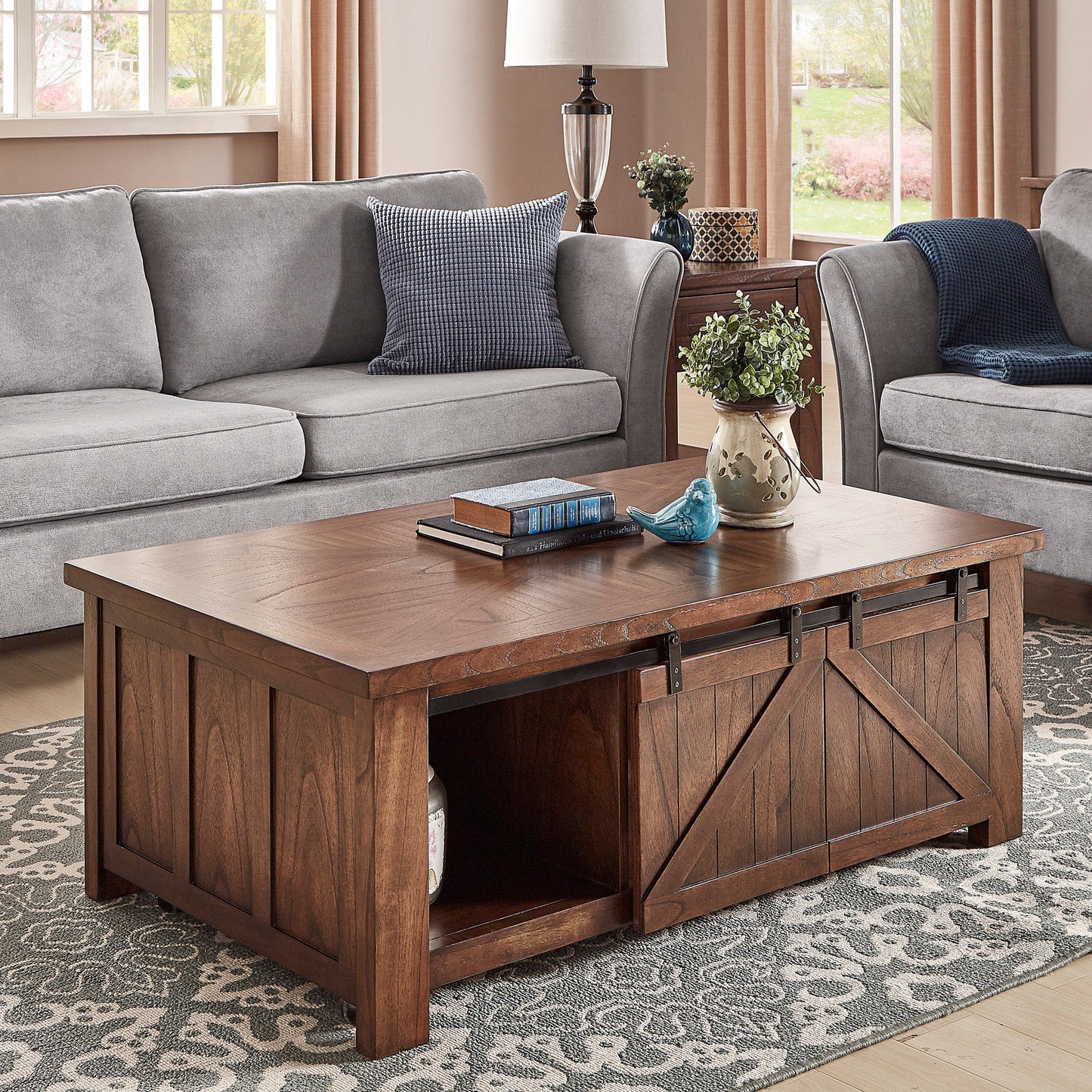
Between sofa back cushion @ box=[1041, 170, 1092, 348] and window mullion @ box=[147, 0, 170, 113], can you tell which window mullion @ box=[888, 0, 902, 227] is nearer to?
sofa back cushion @ box=[1041, 170, 1092, 348]

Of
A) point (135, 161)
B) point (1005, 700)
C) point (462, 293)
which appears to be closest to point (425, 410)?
point (462, 293)

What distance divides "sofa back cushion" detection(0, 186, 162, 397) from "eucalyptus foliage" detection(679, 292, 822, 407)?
175 centimetres

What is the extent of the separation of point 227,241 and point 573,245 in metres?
0.85

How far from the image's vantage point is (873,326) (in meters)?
3.63

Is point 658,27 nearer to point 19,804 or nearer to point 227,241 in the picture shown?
point 227,241

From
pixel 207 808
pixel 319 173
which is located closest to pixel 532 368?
pixel 207 808

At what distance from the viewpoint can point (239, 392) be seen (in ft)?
11.7

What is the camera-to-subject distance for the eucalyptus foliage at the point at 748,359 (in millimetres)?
2176

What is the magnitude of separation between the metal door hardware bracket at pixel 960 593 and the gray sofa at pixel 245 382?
A: 1.55m

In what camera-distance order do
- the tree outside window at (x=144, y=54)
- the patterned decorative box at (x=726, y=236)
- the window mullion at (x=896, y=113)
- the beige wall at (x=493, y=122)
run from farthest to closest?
the window mullion at (x=896, y=113) → the tree outside window at (x=144, y=54) → the beige wall at (x=493, y=122) → the patterned decorative box at (x=726, y=236)

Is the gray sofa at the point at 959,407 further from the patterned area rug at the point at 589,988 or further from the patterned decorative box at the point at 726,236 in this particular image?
the patterned area rug at the point at 589,988

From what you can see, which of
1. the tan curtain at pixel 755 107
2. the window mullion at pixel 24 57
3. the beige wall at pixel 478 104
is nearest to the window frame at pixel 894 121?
the tan curtain at pixel 755 107

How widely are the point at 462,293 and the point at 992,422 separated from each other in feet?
4.13

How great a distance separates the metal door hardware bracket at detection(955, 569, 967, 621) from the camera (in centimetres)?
215
